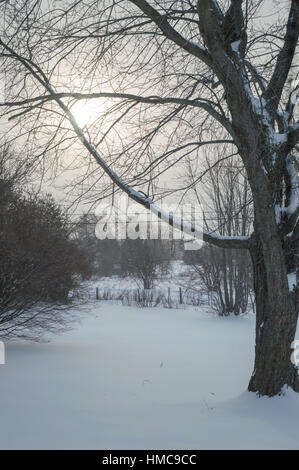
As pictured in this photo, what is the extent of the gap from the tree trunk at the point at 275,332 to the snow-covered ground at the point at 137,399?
7.3 inches

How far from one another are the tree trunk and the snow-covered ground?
→ 19 centimetres

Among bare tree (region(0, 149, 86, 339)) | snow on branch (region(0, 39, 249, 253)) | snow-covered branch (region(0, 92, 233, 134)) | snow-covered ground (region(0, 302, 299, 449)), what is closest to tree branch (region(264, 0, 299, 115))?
snow-covered branch (region(0, 92, 233, 134))

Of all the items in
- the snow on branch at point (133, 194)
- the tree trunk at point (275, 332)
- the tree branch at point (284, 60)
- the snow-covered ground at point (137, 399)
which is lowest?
the snow-covered ground at point (137, 399)

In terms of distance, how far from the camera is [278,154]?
5.26m

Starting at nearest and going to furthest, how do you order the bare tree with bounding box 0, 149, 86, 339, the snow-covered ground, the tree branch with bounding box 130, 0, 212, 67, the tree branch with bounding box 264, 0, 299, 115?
the snow-covered ground → the tree branch with bounding box 130, 0, 212, 67 → the tree branch with bounding box 264, 0, 299, 115 → the bare tree with bounding box 0, 149, 86, 339

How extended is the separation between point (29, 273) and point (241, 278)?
10.4 m

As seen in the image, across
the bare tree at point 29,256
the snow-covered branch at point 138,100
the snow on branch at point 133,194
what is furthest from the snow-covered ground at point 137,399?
the snow-covered branch at point 138,100

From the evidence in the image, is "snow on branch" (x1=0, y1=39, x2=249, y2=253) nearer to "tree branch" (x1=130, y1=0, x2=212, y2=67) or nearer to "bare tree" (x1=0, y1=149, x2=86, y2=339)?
"tree branch" (x1=130, y1=0, x2=212, y2=67)

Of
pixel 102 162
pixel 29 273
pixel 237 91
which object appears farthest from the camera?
pixel 29 273

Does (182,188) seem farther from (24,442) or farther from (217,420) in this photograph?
(24,442)

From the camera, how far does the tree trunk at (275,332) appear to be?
5051mm

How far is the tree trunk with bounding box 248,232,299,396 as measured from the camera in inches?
199

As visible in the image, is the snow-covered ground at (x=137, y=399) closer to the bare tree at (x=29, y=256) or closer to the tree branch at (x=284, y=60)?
the bare tree at (x=29, y=256)
